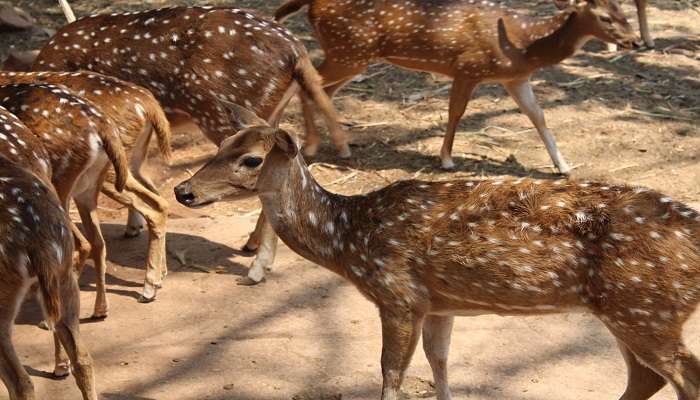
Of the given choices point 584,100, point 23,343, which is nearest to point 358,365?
point 23,343

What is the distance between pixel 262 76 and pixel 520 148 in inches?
128

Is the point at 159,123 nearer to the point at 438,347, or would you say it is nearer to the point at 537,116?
the point at 438,347

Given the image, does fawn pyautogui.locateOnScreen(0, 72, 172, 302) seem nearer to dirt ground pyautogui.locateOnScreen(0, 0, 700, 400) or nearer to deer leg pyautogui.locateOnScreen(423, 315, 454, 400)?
dirt ground pyautogui.locateOnScreen(0, 0, 700, 400)

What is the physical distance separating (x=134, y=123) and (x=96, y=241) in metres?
0.77

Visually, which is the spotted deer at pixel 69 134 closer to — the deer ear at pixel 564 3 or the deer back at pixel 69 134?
the deer back at pixel 69 134

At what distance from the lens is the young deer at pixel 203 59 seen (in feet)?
24.3

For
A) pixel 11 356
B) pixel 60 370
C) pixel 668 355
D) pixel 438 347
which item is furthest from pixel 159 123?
pixel 668 355

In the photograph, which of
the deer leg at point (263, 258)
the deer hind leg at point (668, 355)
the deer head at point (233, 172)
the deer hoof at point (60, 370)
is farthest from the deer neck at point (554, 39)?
the deer hoof at point (60, 370)

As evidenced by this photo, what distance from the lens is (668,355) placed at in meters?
4.85

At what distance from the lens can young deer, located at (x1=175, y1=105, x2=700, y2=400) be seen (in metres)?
4.79

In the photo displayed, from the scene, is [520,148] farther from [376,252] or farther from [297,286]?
[376,252]

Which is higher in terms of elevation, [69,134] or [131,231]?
[69,134]

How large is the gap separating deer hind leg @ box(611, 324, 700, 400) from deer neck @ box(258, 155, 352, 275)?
4.80 ft

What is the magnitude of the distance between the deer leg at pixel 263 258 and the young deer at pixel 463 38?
2.50 meters
